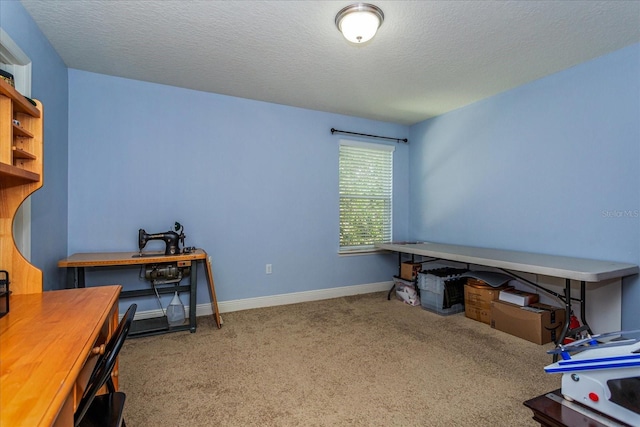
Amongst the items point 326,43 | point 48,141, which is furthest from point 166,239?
point 326,43

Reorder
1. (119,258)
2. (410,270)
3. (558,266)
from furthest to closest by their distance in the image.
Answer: (410,270), (119,258), (558,266)

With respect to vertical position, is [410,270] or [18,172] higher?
[18,172]

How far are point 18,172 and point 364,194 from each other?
366 cm

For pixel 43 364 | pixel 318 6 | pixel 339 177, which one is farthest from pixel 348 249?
pixel 43 364

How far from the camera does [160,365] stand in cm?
234

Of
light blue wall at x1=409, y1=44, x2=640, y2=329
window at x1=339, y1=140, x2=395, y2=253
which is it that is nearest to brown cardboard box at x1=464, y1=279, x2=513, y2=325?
light blue wall at x1=409, y1=44, x2=640, y2=329

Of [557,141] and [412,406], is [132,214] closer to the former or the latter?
[412,406]

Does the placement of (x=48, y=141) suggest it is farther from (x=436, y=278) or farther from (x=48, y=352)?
(x=436, y=278)

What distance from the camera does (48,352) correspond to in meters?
0.94

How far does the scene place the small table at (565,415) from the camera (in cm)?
87

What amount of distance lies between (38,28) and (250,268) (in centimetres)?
274

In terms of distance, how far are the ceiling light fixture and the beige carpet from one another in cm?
238

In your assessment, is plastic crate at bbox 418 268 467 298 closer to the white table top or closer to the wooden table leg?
the white table top

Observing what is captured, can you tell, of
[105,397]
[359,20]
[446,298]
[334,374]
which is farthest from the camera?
[446,298]
